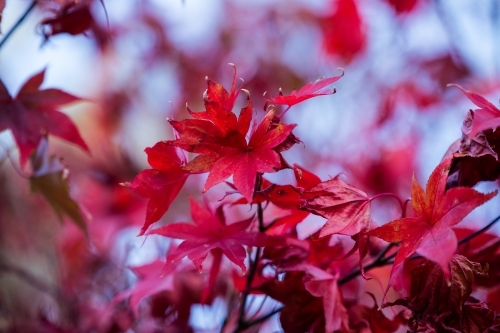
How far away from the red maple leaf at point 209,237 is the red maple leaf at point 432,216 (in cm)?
16

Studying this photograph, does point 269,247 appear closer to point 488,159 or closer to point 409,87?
point 488,159

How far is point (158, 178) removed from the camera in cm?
68

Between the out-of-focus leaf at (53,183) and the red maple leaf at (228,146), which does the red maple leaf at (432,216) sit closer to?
the red maple leaf at (228,146)

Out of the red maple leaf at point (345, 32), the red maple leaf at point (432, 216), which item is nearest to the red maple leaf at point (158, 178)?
the red maple leaf at point (432, 216)

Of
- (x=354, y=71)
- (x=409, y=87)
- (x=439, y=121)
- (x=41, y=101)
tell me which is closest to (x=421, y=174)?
(x=439, y=121)

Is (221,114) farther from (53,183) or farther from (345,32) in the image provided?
(345,32)

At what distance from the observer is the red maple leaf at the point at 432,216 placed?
0.60 meters

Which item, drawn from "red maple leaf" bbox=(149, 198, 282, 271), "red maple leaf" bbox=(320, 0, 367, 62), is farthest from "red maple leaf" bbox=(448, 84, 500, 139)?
"red maple leaf" bbox=(320, 0, 367, 62)

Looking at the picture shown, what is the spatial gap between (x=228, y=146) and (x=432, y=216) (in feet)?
0.83

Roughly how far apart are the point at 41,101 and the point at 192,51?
1.90 metres

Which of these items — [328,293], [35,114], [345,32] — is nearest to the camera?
[328,293]

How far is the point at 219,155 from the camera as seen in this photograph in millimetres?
677

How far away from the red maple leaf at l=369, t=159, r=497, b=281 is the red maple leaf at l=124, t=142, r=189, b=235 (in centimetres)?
25

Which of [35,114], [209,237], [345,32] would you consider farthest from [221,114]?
[345,32]
